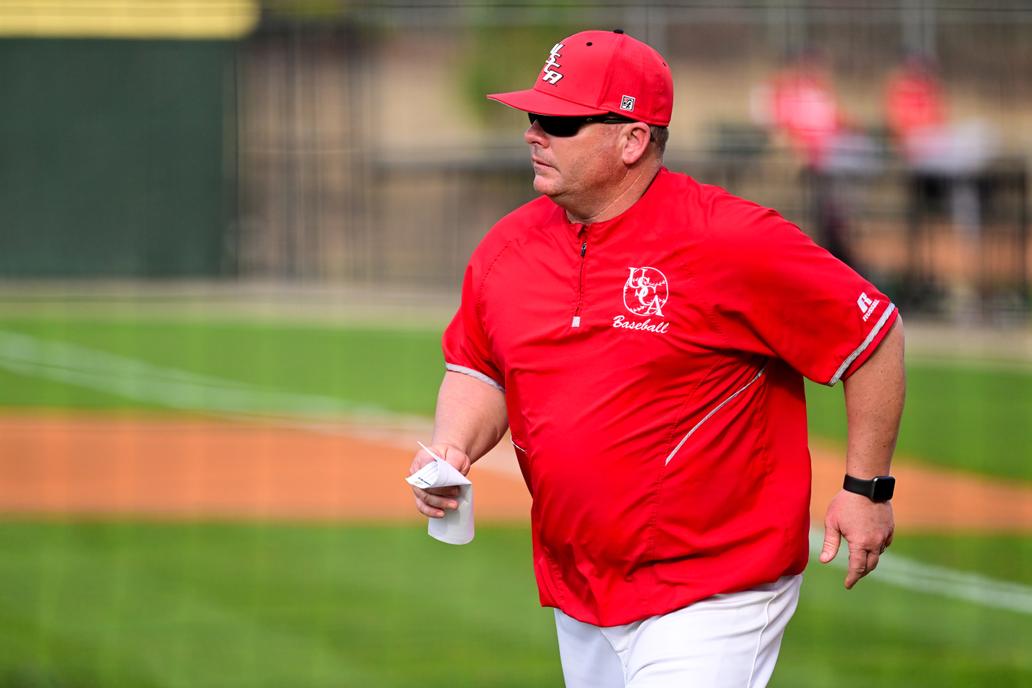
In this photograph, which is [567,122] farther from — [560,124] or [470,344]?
[470,344]

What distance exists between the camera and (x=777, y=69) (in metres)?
26.2

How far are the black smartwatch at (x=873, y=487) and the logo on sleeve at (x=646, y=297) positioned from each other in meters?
0.57

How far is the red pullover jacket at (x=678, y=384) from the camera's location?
345 cm

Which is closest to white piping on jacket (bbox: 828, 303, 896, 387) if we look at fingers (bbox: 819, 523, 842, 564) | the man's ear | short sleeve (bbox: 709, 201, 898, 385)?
short sleeve (bbox: 709, 201, 898, 385)

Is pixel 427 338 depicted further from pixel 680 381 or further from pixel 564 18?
pixel 680 381

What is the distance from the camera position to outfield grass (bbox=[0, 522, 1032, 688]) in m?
6.47

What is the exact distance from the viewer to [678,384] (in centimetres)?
353

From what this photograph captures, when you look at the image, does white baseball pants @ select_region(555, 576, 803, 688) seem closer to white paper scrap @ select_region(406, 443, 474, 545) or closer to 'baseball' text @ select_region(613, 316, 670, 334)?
white paper scrap @ select_region(406, 443, 474, 545)

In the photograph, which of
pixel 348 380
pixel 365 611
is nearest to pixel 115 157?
pixel 348 380

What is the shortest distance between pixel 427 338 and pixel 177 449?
8433 millimetres

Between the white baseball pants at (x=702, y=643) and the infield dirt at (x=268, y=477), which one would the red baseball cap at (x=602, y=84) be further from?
the infield dirt at (x=268, y=477)

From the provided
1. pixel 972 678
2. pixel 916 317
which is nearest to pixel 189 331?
pixel 916 317

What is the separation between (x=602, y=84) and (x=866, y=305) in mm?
817

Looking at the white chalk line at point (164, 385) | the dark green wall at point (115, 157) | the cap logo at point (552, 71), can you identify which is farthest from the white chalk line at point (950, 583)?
the dark green wall at point (115, 157)
